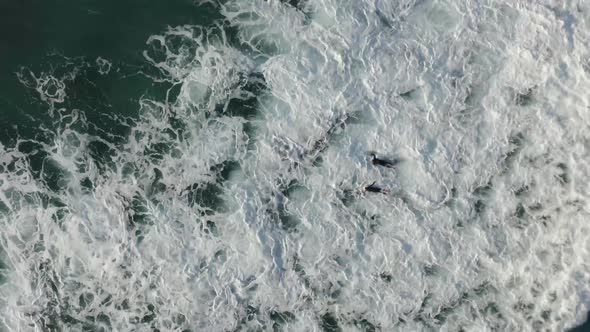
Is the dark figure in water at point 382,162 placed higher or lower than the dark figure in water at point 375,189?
higher

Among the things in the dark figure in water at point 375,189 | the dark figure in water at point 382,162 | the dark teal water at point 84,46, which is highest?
the dark teal water at point 84,46

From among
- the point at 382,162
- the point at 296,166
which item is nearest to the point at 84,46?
the point at 296,166

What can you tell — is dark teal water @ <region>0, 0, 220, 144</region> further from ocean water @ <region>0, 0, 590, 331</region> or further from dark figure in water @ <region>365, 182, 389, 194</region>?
dark figure in water @ <region>365, 182, 389, 194</region>

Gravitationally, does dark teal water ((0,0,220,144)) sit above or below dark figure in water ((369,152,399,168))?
above

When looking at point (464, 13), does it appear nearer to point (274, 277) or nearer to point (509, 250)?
point (509, 250)

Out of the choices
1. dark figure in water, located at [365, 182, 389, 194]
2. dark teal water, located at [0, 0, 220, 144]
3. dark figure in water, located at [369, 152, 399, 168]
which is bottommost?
dark figure in water, located at [365, 182, 389, 194]

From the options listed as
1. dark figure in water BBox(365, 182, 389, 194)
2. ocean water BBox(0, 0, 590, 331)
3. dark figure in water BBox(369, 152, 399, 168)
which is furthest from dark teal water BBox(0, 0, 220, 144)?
dark figure in water BBox(365, 182, 389, 194)

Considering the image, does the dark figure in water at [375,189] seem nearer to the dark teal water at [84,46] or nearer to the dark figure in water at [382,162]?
the dark figure in water at [382,162]

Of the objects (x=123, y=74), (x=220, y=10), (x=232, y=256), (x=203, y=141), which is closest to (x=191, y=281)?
(x=232, y=256)

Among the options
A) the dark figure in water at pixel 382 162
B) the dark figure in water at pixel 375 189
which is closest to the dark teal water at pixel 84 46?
the dark figure in water at pixel 382 162
